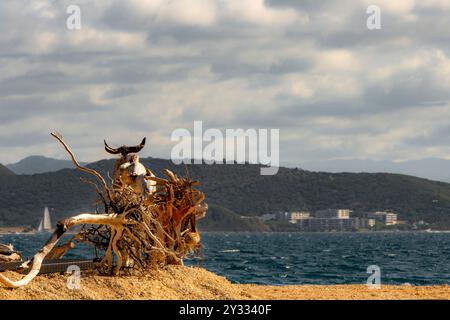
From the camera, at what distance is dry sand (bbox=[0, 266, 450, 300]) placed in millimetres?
17841

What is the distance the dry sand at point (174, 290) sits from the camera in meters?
17.8

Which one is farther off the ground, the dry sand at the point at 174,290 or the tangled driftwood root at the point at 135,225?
the tangled driftwood root at the point at 135,225

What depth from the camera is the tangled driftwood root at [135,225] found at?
1884cm

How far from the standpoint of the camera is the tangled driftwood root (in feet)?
61.8

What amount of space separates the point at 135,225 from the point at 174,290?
4.84 feet

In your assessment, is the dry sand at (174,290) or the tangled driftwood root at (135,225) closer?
the dry sand at (174,290)

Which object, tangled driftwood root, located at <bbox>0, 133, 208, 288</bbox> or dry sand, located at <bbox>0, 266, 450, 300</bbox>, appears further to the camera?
tangled driftwood root, located at <bbox>0, 133, 208, 288</bbox>

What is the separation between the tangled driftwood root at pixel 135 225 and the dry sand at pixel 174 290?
0.33 m

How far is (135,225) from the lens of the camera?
65.9 feet

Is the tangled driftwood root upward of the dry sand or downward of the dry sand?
upward

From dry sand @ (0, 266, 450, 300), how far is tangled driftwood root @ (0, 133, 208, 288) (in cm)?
33
